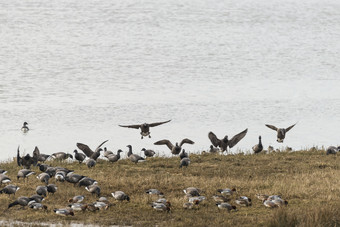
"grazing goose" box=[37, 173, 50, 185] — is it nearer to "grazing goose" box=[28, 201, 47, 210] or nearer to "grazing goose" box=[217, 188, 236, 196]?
"grazing goose" box=[28, 201, 47, 210]

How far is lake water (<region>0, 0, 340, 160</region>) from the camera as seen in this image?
136 ft

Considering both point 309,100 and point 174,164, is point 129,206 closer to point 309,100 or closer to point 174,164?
point 174,164

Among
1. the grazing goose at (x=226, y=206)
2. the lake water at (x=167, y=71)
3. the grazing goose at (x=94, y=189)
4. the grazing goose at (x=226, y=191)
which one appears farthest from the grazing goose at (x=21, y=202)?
the lake water at (x=167, y=71)

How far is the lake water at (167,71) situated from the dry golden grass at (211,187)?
26.7 ft

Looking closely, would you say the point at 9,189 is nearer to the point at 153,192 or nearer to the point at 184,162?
the point at 153,192

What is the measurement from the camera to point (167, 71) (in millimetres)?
64750

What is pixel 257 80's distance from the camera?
A: 199ft

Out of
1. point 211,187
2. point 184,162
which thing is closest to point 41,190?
point 211,187

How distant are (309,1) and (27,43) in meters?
57.3

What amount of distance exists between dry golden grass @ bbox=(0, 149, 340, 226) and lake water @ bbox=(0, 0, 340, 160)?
814 centimetres

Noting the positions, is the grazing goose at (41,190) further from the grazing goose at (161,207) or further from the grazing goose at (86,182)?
the grazing goose at (161,207)

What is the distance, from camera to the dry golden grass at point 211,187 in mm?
18969

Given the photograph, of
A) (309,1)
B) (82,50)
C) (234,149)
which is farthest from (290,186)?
(309,1)

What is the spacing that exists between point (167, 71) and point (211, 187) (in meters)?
42.4
